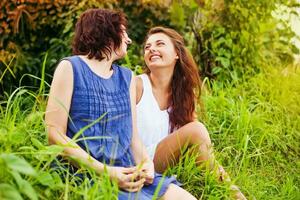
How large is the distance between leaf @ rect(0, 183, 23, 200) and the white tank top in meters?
1.60

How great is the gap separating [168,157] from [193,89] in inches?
26.2

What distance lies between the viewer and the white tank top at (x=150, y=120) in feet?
13.1

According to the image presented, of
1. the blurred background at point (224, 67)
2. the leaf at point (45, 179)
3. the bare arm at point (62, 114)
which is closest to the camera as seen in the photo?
the leaf at point (45, 179)

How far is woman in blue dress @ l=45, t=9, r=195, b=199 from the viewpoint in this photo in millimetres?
2998

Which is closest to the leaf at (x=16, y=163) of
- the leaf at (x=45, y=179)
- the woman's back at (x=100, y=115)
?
the leaf at (x=45, y=179)

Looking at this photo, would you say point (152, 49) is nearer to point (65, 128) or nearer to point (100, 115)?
point (100, 115)

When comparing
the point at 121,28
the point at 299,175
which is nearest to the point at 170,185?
the point at 121,28

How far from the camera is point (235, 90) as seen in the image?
17.5 feet

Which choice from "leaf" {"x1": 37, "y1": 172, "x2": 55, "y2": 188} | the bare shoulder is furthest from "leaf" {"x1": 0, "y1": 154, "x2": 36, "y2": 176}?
the bare shoulder

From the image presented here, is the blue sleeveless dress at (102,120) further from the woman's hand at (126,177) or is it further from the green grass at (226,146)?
the green grass at (226,146)

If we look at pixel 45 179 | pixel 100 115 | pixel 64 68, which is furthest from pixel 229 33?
pixel 45 179

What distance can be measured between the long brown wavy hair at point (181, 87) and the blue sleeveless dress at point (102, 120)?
2.59 ft

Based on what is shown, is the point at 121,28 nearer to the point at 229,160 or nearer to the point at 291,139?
the point at 229,160

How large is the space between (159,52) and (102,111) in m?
1.02
